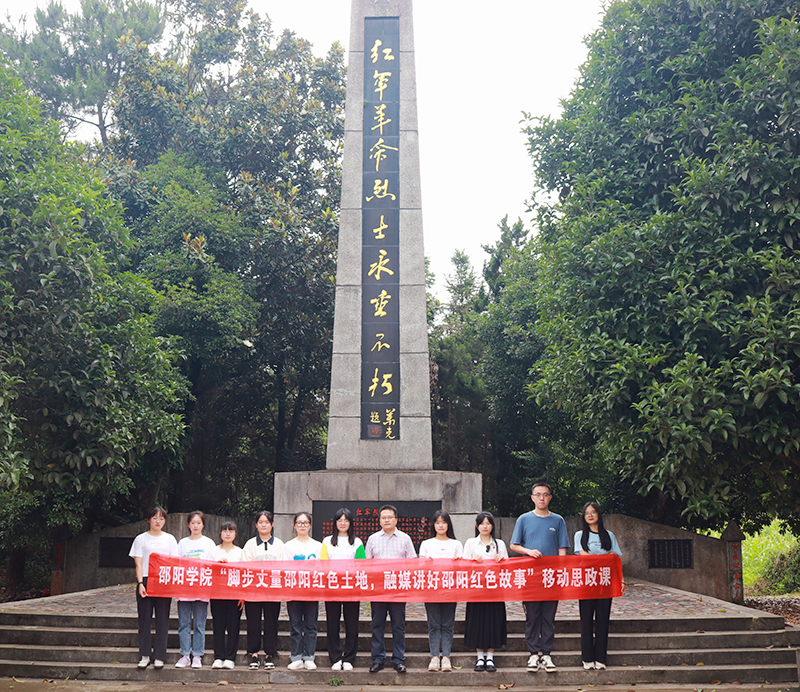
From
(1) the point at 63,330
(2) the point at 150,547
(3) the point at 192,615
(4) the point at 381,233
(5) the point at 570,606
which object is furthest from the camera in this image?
(4) the point at 381,233

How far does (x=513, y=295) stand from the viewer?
13914mm

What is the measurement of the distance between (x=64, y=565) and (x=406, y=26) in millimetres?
8638

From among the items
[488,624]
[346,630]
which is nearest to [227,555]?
[346,630]

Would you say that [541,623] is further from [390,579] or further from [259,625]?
[259,625]

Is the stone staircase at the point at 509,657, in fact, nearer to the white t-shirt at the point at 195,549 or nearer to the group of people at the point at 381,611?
the group of people at the point at 381,611

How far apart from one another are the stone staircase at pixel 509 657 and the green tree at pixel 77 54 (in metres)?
11.6

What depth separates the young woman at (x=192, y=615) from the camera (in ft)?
17.6

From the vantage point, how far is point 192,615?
558 centimetres

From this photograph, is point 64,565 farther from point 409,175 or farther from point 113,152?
point 113,152

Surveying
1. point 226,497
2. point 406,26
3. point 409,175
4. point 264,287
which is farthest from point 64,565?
point 406,26

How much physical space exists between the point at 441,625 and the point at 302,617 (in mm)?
993

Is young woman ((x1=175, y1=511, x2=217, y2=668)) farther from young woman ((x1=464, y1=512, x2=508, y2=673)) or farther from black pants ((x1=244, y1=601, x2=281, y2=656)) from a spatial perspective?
young woman ((x1=464, y1=512, x2=508, y2=673))

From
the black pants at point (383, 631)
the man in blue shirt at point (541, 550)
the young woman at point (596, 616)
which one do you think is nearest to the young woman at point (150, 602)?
the black pants at point (383, 631)

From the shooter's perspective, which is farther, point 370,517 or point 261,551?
point 370,517
